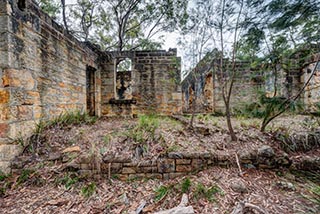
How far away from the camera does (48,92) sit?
290cm

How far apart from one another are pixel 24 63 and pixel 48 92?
2.25 feet

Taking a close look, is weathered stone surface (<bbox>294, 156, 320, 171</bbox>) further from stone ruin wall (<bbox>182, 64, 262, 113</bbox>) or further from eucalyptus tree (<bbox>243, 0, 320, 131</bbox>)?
stone ruin wall (<bbox>182, 64, 262, 113</bbox>)

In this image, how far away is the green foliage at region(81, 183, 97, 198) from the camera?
6.04 ft

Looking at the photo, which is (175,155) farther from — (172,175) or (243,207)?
(243,207)

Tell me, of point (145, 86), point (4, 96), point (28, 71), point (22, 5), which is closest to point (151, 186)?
point (4, 96)

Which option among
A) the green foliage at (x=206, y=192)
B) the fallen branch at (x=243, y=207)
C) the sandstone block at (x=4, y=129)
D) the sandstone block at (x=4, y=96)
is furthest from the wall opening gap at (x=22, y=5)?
the fallen branch at (x=243, y=207)

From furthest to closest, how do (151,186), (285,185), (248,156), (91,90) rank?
(91,90)
(248,156)
(151,186)
(285,185)

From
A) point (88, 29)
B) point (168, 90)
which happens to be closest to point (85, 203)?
point (168, 90)

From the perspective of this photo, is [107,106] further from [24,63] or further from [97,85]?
[24,63]

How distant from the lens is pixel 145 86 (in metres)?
5.80

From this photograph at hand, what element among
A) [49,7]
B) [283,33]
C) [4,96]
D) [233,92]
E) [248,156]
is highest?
[49,7]

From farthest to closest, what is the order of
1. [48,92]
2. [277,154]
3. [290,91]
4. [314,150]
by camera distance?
[290,91]
[48,92]
[314,150]
[277,154]

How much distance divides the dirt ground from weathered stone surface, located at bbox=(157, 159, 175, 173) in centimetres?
15

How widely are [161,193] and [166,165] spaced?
1.33ft
